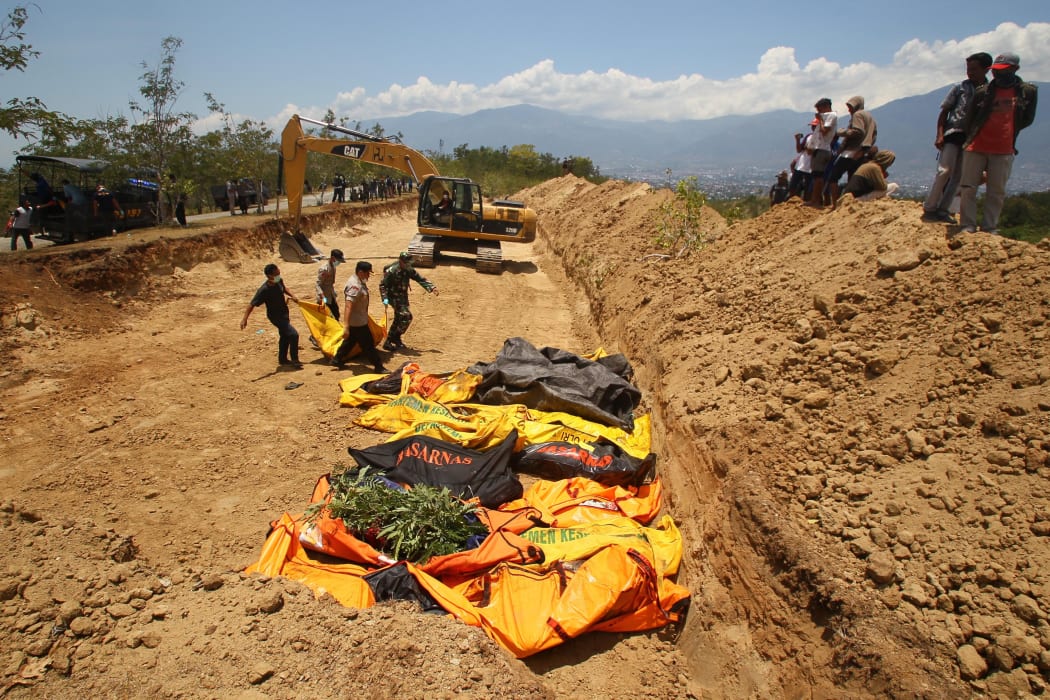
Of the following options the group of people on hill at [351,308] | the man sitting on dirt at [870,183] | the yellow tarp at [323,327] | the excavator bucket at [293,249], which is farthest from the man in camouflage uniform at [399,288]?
the excavator bucket at [293,249]

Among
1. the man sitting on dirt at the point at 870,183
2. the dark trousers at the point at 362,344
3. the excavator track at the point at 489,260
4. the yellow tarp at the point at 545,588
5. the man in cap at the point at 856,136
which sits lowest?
the yellow tarp at the point at 545,588

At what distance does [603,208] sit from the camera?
17.8 metres

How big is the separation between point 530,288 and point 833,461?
34.8 feet

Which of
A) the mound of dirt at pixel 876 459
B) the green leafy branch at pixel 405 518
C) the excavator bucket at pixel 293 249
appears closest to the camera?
the mound of dirt at pixel 876 459

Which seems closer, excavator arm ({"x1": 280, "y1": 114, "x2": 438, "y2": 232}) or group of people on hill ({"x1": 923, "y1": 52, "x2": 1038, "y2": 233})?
group of people on hill ({"x1": 923, "y1": 52, "x2": 1038, "y2": 233})

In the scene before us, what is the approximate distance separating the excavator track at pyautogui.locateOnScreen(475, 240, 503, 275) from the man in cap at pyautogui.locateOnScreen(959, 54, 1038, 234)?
10.5 meters

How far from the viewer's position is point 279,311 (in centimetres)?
761

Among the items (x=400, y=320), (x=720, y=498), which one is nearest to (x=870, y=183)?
(x=720, y=498)

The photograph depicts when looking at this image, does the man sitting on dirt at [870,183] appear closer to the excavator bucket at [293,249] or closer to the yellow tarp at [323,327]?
the yellow tarp at [323,327]

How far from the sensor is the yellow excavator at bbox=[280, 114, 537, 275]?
45.6 ft

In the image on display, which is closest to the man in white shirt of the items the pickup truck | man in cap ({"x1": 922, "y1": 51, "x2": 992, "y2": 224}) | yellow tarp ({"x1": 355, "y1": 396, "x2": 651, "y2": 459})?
the pickup truck

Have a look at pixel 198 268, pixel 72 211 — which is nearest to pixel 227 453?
pixel 198 268

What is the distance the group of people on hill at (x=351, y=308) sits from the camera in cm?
745

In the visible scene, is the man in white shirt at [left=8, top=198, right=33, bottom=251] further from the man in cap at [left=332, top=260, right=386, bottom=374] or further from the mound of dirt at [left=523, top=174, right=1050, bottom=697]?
the mound of dirt at [left=523, top=174, right=1050, bottom=697]
